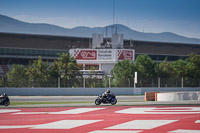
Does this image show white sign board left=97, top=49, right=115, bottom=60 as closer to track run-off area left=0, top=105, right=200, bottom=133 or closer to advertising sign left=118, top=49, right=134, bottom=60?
advertising sign left=118, top=49, right=134, bottom=60

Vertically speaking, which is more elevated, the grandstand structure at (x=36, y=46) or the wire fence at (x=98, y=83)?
the grandstand structure at (x=36, y=46)

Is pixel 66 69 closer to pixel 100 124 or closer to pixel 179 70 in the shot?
pixel 179 70

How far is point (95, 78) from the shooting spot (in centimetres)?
4525

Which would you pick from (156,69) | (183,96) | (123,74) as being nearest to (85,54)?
(156,69)

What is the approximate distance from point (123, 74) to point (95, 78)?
7.34 meters

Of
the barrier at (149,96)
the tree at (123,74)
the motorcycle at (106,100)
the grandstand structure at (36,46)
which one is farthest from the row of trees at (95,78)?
the motorcycle at (106,100)

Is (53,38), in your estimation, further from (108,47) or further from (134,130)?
(134,130)

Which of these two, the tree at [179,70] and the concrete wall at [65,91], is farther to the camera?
the tree at [179,70]

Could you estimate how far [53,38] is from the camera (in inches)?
3314

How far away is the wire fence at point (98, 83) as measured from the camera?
1634 inches

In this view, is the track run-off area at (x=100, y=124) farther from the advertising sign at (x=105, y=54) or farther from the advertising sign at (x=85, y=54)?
the advertising sign at (x=105, y=54)

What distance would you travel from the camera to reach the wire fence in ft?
136

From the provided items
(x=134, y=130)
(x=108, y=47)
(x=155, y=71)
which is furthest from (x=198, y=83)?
(x=134, y=130)

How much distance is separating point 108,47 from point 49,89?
33.3m
